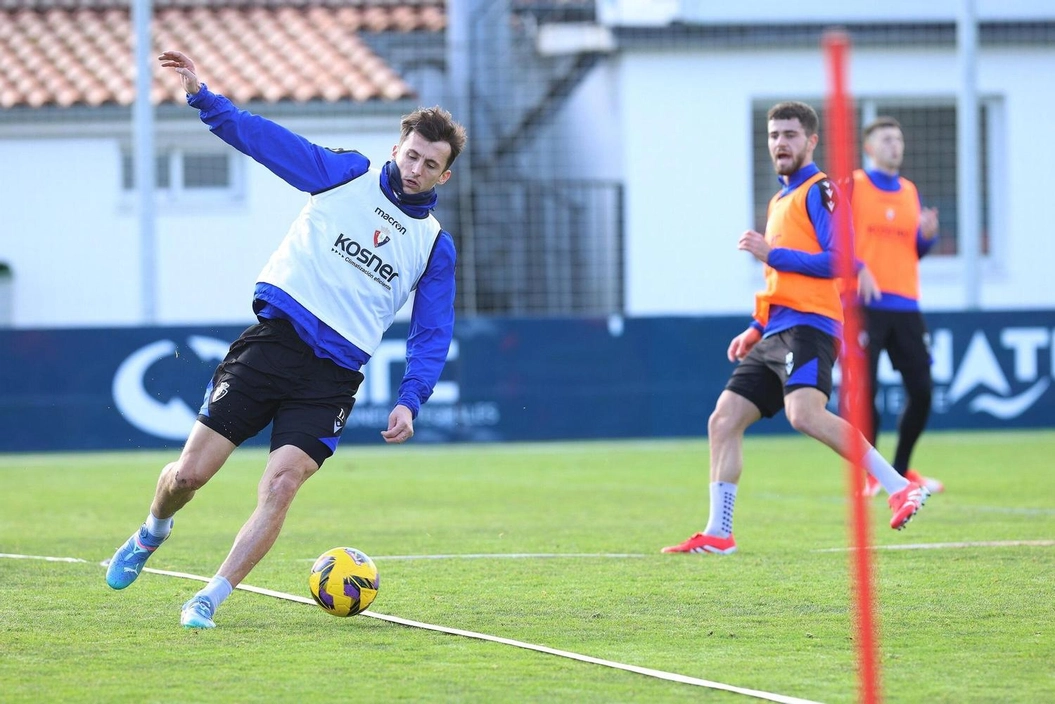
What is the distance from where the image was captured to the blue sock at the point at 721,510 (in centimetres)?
833

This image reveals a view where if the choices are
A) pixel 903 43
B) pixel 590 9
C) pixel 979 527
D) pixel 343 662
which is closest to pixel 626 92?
pixel 590 9

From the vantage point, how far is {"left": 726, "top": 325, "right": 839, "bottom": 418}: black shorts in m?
8.22

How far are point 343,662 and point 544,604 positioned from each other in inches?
54.6

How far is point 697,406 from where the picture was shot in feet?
54.5

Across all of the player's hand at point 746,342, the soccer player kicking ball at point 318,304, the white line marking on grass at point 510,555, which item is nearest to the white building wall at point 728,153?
the player's hand at point 746,342

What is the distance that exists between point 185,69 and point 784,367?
343 cm

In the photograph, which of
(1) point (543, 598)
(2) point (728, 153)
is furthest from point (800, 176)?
(2) point (728, 153)

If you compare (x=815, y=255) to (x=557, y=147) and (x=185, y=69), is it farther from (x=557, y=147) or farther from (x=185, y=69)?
(x=557, y=147)

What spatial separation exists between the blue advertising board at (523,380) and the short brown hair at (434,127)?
9217 millimetres

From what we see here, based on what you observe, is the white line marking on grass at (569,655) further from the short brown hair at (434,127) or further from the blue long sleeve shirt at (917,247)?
the blue long sleeve shirt at (917,247)

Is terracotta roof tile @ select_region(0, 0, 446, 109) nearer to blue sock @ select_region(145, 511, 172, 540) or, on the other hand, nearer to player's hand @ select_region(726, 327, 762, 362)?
player's hand @ select_region(726, 327, 762, 362)

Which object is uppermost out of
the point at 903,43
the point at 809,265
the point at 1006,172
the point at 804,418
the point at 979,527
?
the point at 903,43

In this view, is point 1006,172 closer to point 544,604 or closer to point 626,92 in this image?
point 626,92

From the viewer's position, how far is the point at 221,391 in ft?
21.3
